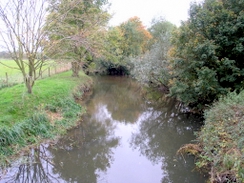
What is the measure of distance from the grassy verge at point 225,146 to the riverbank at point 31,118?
5.73 meters

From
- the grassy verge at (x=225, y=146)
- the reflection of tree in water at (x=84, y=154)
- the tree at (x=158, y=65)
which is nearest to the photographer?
the grassy verge at (x=225, y=146)

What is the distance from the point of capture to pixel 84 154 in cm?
788

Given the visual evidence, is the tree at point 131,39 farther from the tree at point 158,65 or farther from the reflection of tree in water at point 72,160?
the reflection of tree in water at point 72,160

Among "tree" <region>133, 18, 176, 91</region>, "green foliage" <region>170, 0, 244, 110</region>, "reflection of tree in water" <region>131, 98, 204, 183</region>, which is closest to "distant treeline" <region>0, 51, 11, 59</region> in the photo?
"reflection of tree in water" <region>131, 98, 204, 183</region>

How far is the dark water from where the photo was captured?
21.2 feet

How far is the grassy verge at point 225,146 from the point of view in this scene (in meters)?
5.12

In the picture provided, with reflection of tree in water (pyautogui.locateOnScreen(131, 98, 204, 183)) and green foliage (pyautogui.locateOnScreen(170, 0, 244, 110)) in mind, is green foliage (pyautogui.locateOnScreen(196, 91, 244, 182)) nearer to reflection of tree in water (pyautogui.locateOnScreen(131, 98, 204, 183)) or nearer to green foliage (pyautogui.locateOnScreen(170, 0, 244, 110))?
reflection of tree in water (pyautogui.locateOnScreen(131, 98, 204, 183))

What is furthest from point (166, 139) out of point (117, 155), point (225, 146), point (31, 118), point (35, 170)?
point (31, 118)

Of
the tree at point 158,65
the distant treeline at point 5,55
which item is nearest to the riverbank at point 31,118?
the distant treeline at point 5,55

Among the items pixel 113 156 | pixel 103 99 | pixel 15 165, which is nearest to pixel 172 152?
pixel 113 156

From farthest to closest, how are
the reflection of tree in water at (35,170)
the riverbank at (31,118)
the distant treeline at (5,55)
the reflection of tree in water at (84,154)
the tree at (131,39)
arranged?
the tree at (131,39), the distant treeline at (5,55), the riverbank at (31,118), the reflection of tree in water at (84,154), the reflection of tree in water at (35,170)

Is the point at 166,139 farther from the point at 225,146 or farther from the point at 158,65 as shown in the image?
the point at 158,65

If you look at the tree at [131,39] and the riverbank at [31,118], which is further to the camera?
the tree at [131,39]

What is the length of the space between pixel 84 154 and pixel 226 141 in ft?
16.2
